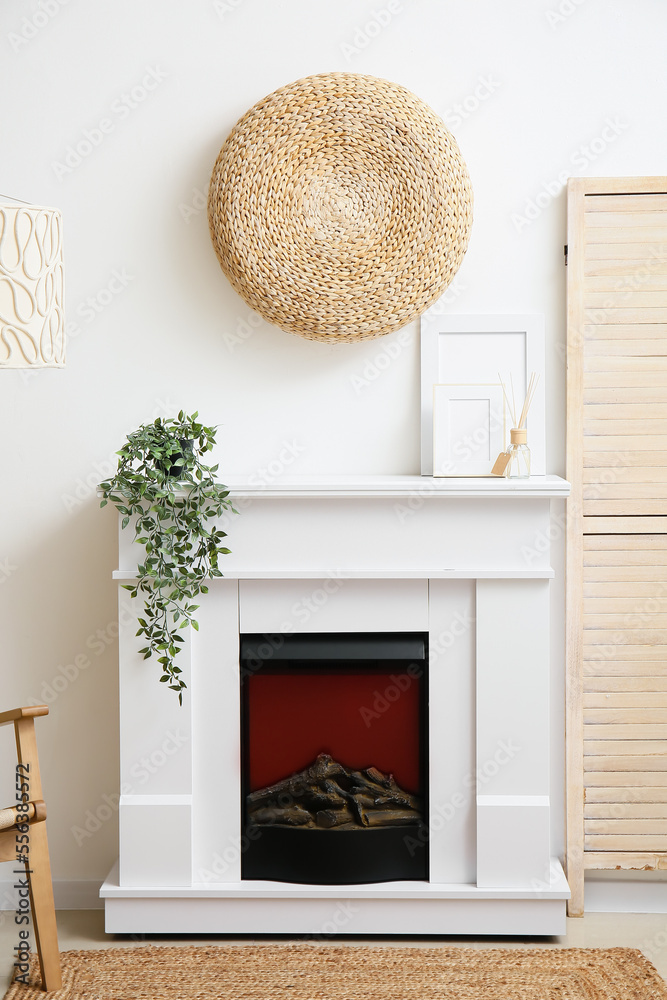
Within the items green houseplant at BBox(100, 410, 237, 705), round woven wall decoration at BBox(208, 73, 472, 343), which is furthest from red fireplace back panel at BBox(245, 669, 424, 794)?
round woven wall decoration at BBox(208, 73, 472, 343)

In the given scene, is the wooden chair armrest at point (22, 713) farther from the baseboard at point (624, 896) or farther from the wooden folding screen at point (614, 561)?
the baseboard at point (624, 896)

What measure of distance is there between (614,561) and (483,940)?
109 centimetres

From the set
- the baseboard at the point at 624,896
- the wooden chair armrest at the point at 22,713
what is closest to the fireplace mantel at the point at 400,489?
the wooden chair armrest at the point at 22,713

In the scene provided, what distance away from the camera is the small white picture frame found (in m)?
2.38

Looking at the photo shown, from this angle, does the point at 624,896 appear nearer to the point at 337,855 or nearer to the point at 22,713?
the point at 337,855

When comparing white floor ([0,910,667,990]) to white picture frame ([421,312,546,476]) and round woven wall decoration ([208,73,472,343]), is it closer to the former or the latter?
white picture frame ([421,312,546,476])

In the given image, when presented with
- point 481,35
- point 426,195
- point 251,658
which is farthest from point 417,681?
point 481,35

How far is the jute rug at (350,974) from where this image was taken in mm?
2004

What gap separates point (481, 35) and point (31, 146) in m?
1.34

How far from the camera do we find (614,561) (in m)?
2.39

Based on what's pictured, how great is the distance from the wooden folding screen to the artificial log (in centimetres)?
52

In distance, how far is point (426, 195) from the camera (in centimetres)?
229

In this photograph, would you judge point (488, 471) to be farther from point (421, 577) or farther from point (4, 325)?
point (4, 325)

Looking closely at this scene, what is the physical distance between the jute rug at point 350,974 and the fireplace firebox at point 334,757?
0.65ft
